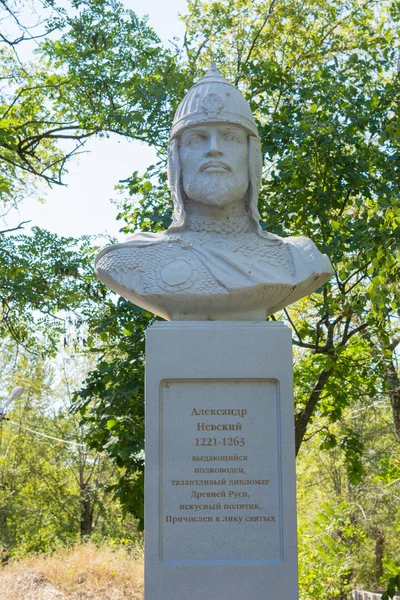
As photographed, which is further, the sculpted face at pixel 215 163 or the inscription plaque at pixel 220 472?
the sculpted face at pixel 215 163

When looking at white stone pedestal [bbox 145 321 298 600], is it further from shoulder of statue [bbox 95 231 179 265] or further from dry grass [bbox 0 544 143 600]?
dry grass [bbox 0 544 143 600]

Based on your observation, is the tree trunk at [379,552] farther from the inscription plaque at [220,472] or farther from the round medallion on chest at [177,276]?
the round medallion on chest at [177,276]

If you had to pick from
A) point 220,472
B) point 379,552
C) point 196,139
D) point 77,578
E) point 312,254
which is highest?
point 196,139

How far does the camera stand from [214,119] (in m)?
4.36

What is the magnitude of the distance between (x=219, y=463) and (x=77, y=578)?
6.96 m

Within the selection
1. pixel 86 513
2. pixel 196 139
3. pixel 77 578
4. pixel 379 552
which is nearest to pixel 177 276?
pixel 196 139

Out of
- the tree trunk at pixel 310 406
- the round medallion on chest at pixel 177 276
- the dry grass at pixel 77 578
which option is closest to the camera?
the round medallion on chest at pixel 177 276

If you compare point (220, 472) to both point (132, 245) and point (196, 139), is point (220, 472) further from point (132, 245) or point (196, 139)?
point (196, 139)

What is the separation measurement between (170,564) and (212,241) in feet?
5.62

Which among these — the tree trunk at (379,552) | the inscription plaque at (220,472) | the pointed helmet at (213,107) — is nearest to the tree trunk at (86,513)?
the tree trunk at (379,552)

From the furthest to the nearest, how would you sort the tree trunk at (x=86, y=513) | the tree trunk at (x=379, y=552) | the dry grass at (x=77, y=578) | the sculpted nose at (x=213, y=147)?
1. the tree trunk at (x=86, y=513)
2. the tree trunk at (x=379, y=552)
3. the dry grass at (x=77, y=578)
4. the sculpted nose at (x=213, y=147)

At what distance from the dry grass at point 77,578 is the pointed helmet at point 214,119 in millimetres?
6360

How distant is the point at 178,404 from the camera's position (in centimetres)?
400

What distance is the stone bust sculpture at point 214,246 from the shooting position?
4199 mm
